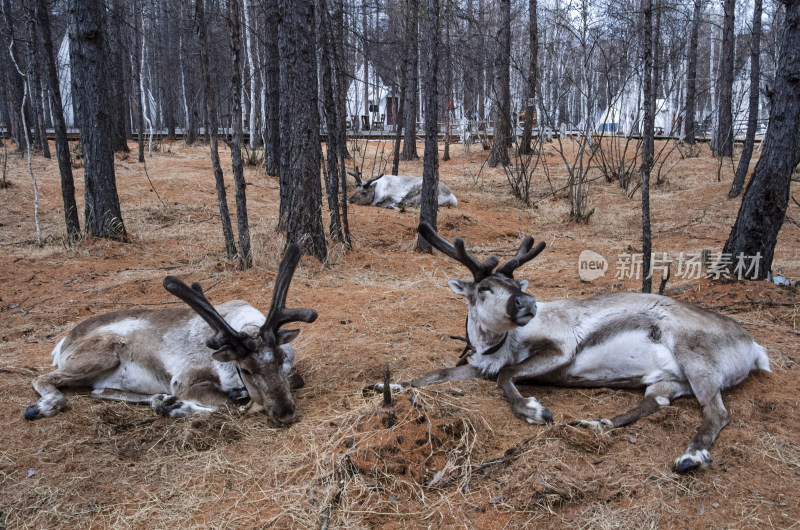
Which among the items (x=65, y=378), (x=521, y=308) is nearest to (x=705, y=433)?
(x=521, y=308)

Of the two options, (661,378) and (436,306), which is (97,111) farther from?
(661,378)

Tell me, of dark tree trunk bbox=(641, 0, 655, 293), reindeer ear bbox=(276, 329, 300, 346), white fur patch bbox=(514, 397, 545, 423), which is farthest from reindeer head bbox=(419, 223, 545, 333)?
dark tree trunk bbox=(641, 0, 655, 293)

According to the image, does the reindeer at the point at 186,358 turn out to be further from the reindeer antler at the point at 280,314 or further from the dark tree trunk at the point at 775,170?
the dark tree trunk at the point at 775,170

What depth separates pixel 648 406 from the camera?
4160 millimetres

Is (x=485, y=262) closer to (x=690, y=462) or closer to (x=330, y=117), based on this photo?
(x=690, y=462)

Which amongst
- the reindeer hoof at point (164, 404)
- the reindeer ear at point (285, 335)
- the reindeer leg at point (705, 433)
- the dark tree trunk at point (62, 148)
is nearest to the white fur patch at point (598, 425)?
the reindeer leg at point (705, 433)

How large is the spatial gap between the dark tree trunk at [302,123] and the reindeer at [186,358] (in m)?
3.41

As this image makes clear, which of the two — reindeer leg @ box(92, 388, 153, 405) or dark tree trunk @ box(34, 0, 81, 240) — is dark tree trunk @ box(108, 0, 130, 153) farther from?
reindeer leg @ box(92, 388, 153, 405)

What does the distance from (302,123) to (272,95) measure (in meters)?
7.81

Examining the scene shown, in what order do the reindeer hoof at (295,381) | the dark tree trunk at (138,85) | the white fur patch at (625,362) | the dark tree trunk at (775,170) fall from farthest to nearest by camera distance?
the dark tree trunk at (138,85) → the dark tree trunk at (775,170) → the reindeer hoof at (295,381) → the white fur patch at (625,362)

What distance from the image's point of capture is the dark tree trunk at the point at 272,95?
14.0 m

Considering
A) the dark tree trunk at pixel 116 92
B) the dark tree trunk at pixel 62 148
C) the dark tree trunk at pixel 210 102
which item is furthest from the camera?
the dark tree trunk at pixel 116 92

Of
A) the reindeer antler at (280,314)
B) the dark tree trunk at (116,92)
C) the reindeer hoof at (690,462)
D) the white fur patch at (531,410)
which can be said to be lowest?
the reindeer hoof at (690,462)

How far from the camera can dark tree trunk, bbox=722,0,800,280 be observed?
6.57 m
